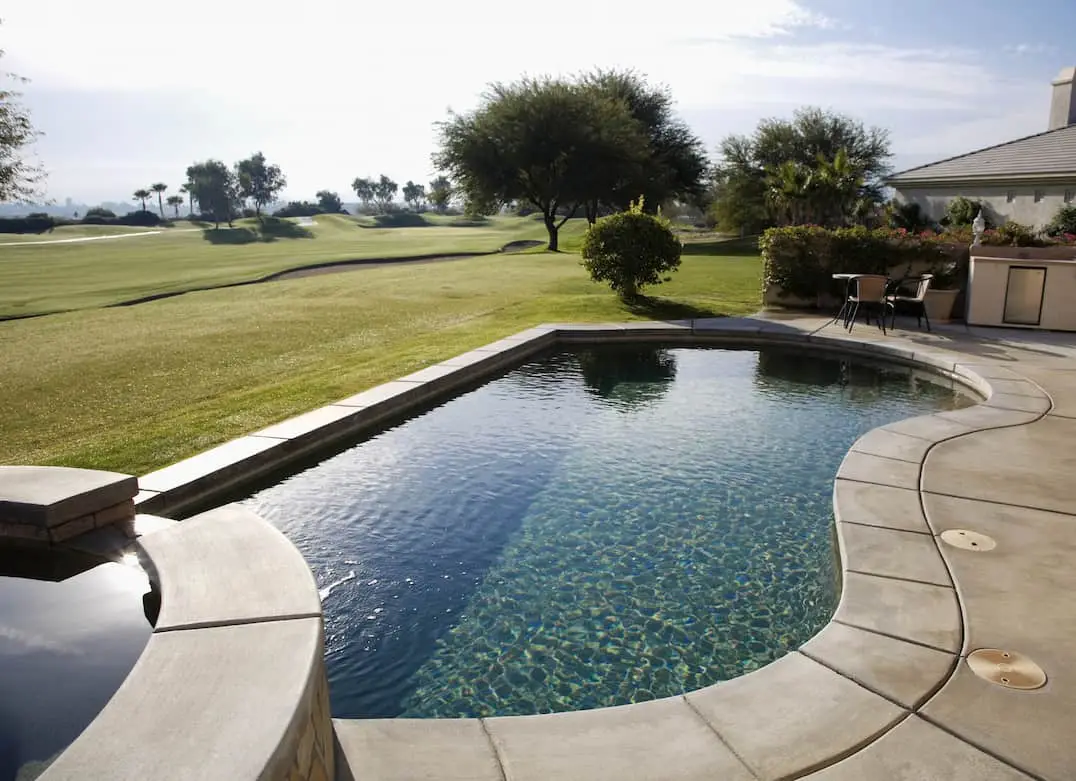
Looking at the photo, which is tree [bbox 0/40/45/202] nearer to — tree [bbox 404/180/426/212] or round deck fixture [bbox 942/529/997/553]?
round deck fixture [bbox 942/529/997/553]

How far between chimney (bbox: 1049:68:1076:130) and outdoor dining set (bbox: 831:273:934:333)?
2370 cm

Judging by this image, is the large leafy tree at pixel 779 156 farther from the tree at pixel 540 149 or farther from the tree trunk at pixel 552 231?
the tree trunk at pixel 552 231

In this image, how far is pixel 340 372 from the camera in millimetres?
7645

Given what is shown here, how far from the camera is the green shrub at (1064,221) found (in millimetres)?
21578

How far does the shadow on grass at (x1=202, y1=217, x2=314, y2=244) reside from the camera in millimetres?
52156

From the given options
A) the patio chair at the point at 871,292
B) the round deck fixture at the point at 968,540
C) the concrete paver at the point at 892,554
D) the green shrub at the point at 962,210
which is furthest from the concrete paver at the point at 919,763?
the green shrub at the point at 962,210

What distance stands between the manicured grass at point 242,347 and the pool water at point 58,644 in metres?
1.82

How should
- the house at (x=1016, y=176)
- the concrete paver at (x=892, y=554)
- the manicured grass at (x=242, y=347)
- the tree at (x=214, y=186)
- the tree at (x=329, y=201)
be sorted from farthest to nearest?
the tree at (x=329, y=201) < the tree at (x=214, y=186) < the house at (x=1016, y=176) < the manicured grass at (x=242, y=347) < the concrete paver at (x=892, y=554)

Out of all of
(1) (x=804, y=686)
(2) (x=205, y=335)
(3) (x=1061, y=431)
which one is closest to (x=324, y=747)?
(1) (x=804, y=686)

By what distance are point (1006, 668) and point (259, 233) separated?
61.8 m

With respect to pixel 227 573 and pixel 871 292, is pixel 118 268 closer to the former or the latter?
pixel 871 292

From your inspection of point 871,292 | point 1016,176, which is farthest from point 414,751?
point 1016,176

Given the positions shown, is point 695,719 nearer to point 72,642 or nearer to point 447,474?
point 72,642

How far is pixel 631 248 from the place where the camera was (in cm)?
1226
